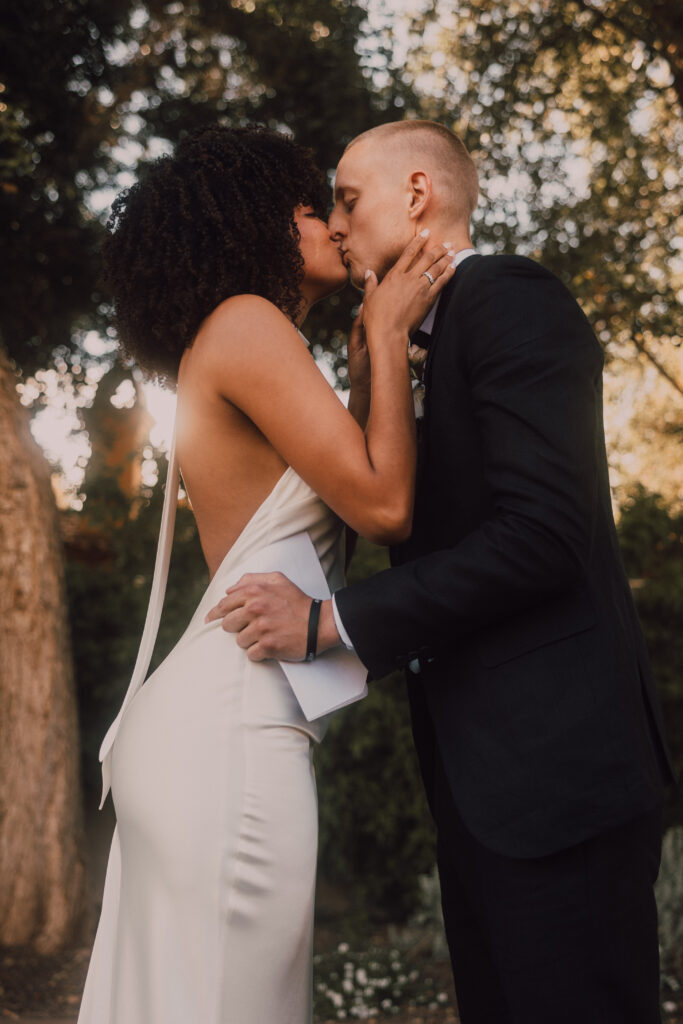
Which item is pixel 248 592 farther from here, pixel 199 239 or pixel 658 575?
pixel 658 575

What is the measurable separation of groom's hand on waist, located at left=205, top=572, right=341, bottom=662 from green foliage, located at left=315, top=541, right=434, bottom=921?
383 centimetres

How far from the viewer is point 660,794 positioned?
2.03 metres

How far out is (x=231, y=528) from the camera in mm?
2465

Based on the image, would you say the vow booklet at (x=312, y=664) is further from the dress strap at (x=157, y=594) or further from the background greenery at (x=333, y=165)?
the background greenery at (x=333, y=165)

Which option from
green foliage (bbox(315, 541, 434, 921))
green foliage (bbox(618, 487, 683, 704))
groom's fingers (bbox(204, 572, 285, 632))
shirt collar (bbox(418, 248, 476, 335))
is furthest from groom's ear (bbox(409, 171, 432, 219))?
green foliage (bbox(618, 487, 683, 704))

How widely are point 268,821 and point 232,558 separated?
25.0 inches

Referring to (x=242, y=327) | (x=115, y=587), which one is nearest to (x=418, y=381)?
(x=242, y=327)

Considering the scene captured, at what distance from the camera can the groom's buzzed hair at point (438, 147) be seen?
2564 mm

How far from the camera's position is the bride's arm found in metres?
2.15

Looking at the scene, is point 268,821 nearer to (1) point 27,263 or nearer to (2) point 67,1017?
(2) point 67,1017

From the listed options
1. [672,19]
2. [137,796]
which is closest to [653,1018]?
[137,796]

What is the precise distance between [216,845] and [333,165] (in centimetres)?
573

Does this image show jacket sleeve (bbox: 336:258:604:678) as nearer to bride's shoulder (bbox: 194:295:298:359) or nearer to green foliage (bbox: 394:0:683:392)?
bride's shoulder (bbox: 194:295:298:359)

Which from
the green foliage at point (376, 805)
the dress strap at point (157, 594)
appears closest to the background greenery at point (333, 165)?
the green foliage at point (376, 805)
